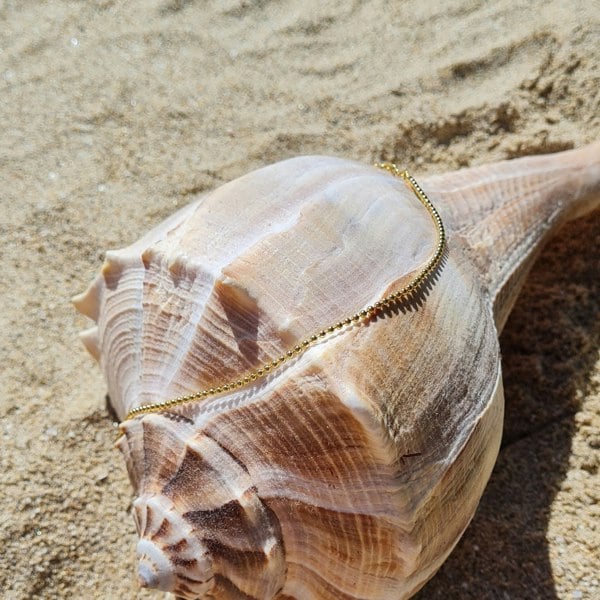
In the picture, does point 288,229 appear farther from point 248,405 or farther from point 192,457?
point 192,457

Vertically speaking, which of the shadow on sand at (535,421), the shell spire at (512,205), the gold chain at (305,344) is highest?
the gold chain at (305,344)

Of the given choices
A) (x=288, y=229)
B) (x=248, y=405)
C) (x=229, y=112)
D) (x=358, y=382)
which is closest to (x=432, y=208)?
(x=288, y=229)

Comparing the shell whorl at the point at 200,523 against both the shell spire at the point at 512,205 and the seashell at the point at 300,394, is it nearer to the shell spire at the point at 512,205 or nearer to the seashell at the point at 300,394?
the seashell at the point at 300,394

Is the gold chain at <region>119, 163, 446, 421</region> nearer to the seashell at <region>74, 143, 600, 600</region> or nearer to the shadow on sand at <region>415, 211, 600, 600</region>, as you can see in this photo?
the seashell at <region>74, 143, 600, 600</region>

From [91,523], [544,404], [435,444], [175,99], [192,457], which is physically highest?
[175,99]

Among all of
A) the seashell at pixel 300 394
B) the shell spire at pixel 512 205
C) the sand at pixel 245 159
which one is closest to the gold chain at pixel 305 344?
the seashell at pixel 300 394

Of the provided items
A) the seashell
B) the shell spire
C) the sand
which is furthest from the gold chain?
the sand
